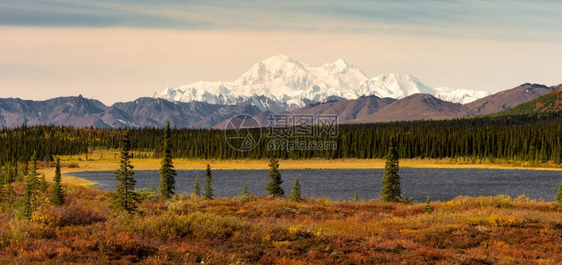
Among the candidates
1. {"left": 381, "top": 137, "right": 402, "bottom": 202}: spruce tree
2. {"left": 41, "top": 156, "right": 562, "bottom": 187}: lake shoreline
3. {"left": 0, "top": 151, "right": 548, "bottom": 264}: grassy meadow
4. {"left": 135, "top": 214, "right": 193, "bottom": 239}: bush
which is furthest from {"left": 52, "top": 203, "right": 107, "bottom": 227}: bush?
{"left": 41, "top": 156, "right": 562, "bottom": 187}: lake shoreline

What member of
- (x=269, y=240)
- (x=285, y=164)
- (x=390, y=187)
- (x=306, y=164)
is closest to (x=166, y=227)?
(x=269, y=240)

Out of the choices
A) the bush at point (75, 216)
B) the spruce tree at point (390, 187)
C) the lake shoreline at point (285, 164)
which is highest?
the bush at point (75, 216)

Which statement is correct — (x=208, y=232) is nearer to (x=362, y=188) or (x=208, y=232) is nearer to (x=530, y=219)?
(x=530, y=219)

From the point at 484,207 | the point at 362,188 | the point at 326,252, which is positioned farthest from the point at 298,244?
the point at 362,188

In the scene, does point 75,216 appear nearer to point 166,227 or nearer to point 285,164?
point 166,227

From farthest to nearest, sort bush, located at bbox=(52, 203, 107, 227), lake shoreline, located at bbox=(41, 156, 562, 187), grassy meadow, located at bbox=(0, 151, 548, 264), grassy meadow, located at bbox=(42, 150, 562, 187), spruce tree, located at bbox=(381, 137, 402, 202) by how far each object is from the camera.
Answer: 1. lake shoreline, located at bbox=(41, 156, 562, 187)
2. grassy meadow, located at bbox=(42, 150, 562, 187)
3. spruce tree, located at bbox=(381, 137, 402, 202)
4. bush, located at bbox=(52, 203, 107, 227)
5. grassy meadow, located at bbox=(0, 151, 548, 264)

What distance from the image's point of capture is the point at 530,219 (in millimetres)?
24750

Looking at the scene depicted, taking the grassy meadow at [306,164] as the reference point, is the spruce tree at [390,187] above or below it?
above

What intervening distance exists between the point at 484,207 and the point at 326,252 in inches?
698

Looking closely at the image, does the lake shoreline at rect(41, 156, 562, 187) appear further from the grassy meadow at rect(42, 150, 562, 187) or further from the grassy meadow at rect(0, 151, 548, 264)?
the grassy meadow at rect(0, 151, 548, 264)

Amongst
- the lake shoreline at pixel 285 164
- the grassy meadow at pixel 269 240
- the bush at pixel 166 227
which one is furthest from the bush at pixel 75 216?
the lake shoreline at pixel 285 164

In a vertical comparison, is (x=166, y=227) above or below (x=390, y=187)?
above

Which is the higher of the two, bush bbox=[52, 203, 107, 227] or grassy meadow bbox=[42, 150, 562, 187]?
bush bbox=[52, 203, 107, 227]

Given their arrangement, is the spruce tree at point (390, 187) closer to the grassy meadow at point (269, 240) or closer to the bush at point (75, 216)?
the grassy meadow at point (269, 240)
